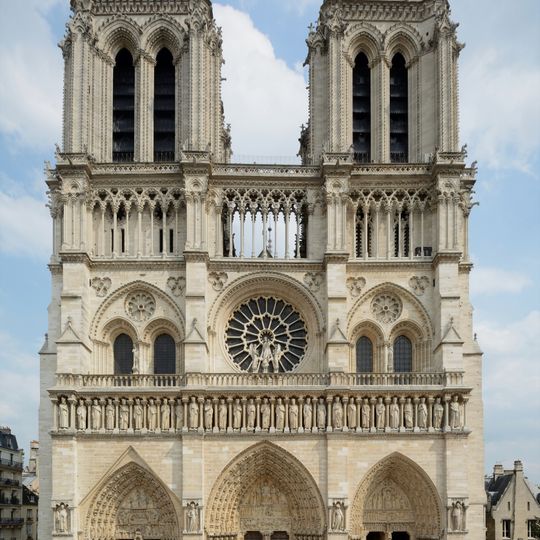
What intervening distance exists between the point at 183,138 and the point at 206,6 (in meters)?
5.66

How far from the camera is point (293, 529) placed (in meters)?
35.9

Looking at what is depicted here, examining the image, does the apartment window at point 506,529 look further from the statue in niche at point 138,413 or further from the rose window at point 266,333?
the statue in niche at point 138,413

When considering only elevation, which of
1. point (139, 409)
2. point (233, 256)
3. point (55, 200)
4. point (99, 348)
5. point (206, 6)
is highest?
point (206, 6)

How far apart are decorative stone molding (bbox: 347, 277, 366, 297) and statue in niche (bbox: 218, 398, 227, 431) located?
21.2ft

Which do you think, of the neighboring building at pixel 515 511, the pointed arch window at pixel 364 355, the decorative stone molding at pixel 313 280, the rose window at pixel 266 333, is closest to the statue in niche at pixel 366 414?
the pointed arch window at pixel 364 355

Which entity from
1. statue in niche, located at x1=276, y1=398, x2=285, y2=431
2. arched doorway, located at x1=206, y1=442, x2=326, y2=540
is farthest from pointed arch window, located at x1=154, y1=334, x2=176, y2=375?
arched doorway, located at x1=206, y1=442, x2=326, y2=540

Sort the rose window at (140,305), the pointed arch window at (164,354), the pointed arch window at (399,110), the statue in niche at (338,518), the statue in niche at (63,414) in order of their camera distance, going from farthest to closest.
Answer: the pointed arch window at (399,110) < the pointed arch window at (164,354) < the rose window at (140,305) < the statue in niche at (63,414) < the statue in niche at (338,518)

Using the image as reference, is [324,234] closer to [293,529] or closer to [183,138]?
[183,138]

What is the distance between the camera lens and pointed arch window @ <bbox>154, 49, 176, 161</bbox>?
128 feet

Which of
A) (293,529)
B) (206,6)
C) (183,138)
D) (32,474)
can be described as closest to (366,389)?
(293,529)

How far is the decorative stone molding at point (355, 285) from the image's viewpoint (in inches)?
1463

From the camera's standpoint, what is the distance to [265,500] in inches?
1428

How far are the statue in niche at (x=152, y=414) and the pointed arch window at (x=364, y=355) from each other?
7.94m

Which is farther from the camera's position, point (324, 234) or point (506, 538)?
point (506, 538)
